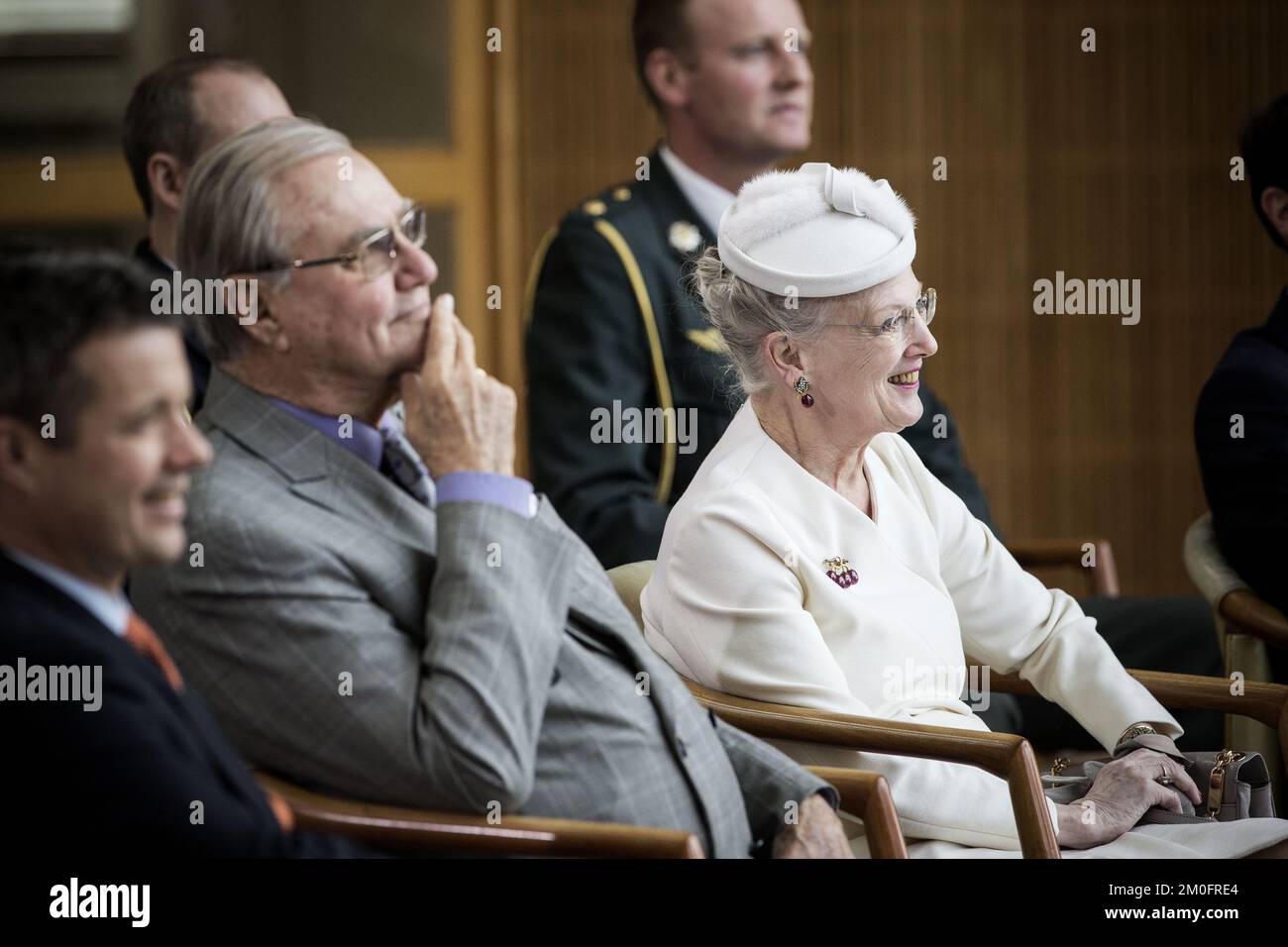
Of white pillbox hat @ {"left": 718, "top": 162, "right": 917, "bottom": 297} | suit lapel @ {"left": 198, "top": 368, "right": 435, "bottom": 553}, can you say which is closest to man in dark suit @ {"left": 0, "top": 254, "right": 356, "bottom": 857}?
suit lapel @ {"left": 198, "top": 368, "right": 435, "bottom": 553}

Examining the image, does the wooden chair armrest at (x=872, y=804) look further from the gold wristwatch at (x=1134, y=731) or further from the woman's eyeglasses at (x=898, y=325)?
the woman's eyeglasses at (x=898, y=325)

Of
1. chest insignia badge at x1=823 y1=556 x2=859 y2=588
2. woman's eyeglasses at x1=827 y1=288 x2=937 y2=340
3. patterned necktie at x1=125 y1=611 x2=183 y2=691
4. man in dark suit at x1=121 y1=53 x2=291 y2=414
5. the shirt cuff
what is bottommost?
patterned necktie at x1=125 y1=611 x2=183 y2=691

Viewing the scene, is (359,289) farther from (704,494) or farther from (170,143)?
(170,143)

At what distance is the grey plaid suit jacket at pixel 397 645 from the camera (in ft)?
5.54

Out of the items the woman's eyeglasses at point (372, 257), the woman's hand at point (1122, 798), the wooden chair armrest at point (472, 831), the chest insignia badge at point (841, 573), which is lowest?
the woman's hand at point (1122, 798)

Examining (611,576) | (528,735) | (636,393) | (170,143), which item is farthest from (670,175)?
(528,735)

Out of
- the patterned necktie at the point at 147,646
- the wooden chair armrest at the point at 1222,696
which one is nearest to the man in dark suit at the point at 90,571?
the patterned necktie at the point at 147,646

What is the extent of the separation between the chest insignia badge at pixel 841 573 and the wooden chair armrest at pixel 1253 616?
0.86 meters

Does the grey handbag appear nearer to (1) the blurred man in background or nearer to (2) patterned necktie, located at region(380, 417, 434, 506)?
(1) the blurred man in background

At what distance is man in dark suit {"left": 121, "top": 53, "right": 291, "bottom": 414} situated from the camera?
2.78 meters

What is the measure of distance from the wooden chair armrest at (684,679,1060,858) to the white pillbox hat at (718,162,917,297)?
550mm

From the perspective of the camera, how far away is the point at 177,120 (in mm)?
2812

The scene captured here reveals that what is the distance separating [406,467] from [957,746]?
0.74 meters

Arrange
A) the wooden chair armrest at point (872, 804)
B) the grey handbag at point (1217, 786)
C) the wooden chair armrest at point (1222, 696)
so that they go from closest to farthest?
the wooden chair armrest at point (872, 804)
the grey handbag at point (1217, 786)
the wooden chair armrest at point (1222, 696)
